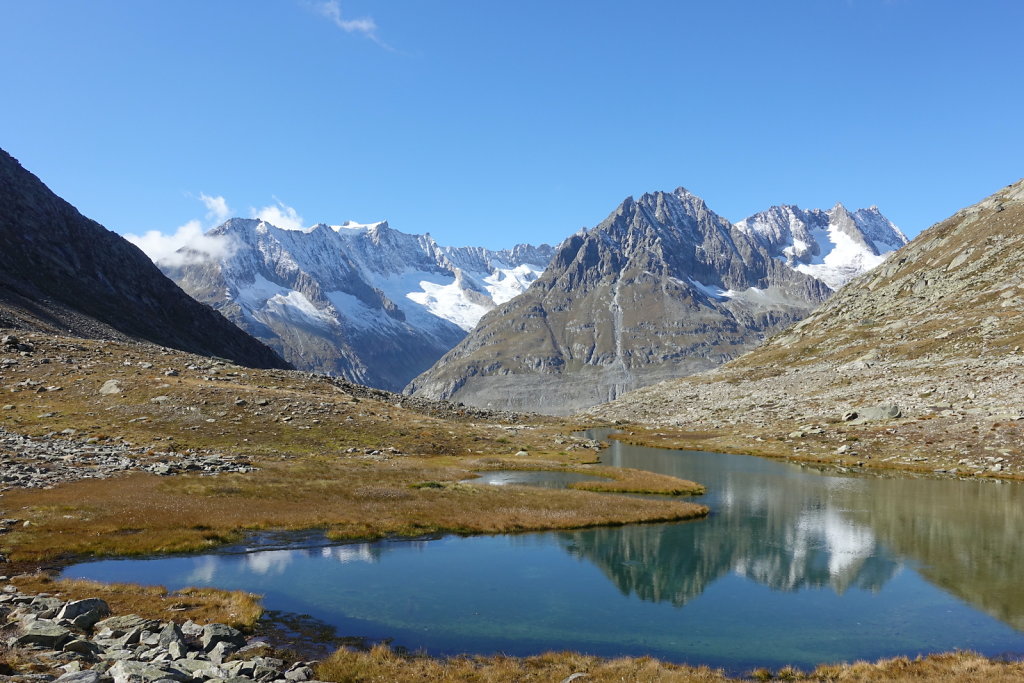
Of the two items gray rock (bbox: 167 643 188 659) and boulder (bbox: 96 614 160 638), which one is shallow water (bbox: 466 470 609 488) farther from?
gray rock (bbox: 167 643 188 659)

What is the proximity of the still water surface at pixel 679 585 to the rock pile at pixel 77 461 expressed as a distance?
23.5 m

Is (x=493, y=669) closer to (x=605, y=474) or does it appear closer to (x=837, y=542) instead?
(x=837, y=542)

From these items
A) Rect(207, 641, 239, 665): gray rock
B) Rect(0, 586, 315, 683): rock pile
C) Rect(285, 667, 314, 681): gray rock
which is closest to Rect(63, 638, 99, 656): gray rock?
Rect(0, 586, 315, 683): rock pile

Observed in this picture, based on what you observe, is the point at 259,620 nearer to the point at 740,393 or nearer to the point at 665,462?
the point at 665,462

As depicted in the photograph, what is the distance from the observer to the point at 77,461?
58.7 meters

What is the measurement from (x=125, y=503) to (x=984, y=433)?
4109 inches

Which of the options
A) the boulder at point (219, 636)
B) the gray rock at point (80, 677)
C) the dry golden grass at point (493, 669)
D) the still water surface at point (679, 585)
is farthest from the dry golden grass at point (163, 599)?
the gray rock at point (80, 677)

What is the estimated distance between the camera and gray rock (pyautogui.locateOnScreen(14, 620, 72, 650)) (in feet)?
63.9

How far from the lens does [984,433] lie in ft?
281

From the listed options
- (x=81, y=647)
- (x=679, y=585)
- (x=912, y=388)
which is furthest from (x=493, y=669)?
(x=912, y=388)

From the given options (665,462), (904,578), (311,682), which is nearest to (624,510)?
(904,578)

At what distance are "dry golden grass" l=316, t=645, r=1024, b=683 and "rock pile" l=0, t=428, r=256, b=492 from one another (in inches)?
1620

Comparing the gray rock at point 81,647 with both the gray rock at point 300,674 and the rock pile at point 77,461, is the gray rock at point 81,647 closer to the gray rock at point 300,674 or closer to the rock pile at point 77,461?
the gray rock at point 300,674

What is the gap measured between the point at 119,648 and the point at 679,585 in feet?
95.0
